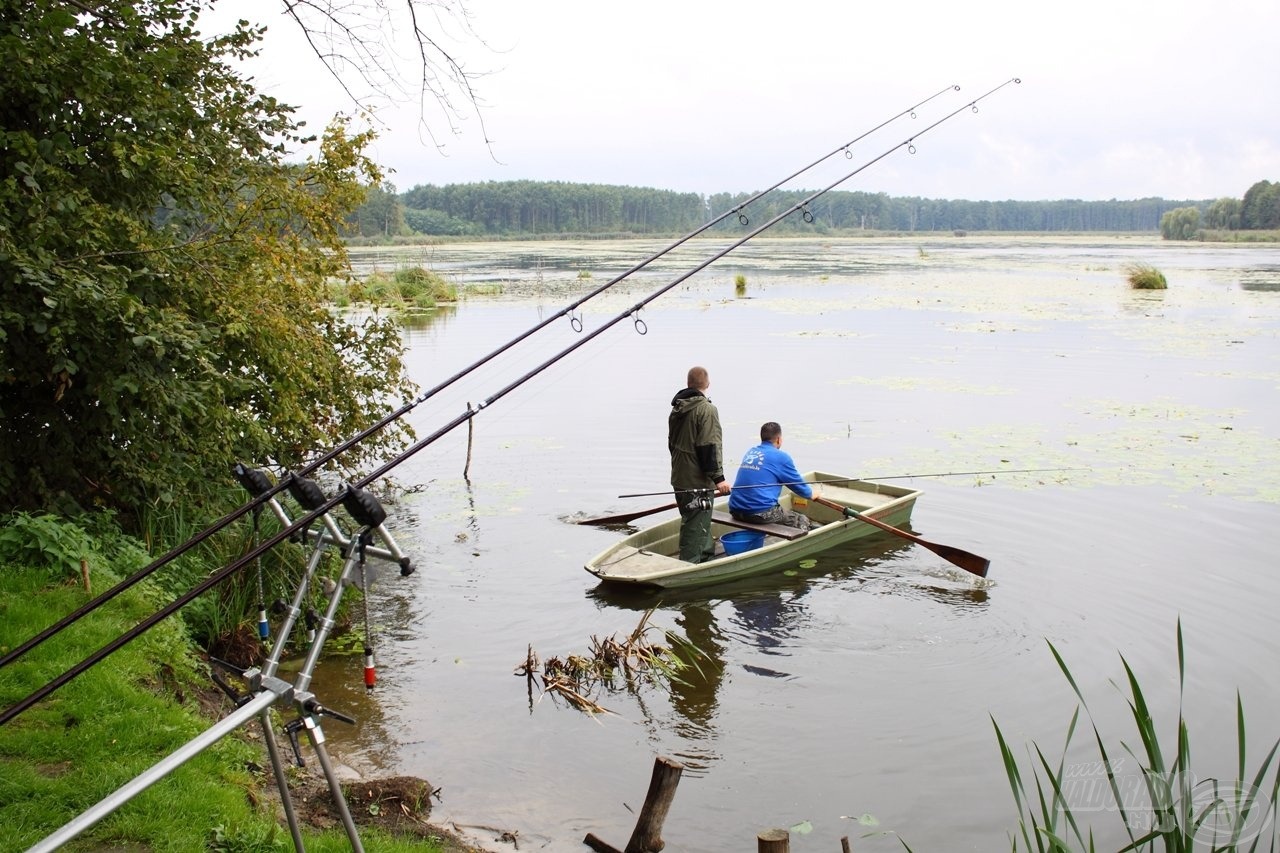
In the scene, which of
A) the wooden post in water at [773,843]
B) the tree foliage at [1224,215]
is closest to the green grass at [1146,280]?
the wooden post in water at [773,843]

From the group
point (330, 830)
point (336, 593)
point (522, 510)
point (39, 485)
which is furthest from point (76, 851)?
point (522, 510)

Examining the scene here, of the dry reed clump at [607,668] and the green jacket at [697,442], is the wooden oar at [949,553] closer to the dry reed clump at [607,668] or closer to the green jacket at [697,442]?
the green jacket at [697,442]

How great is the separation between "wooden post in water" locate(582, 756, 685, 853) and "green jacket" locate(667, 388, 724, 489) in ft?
15.8

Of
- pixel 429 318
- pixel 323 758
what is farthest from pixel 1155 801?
pixel 429 318

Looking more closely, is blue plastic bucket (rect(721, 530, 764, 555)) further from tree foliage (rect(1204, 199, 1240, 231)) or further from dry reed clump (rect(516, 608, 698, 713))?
tree foliage (rect(1204, 199, 1240, 231))

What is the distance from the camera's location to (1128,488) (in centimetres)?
1308

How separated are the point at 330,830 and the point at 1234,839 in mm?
3681

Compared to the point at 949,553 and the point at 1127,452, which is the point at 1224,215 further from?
the point at 949,553

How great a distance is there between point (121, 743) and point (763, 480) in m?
6.66

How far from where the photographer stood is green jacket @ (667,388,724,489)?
10.1 metres

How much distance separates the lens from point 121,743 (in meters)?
5.12

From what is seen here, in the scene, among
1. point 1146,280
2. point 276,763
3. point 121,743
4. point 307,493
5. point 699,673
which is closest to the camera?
point 307,493

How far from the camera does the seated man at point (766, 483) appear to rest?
10.6m

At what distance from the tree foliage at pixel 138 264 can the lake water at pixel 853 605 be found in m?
1.99
